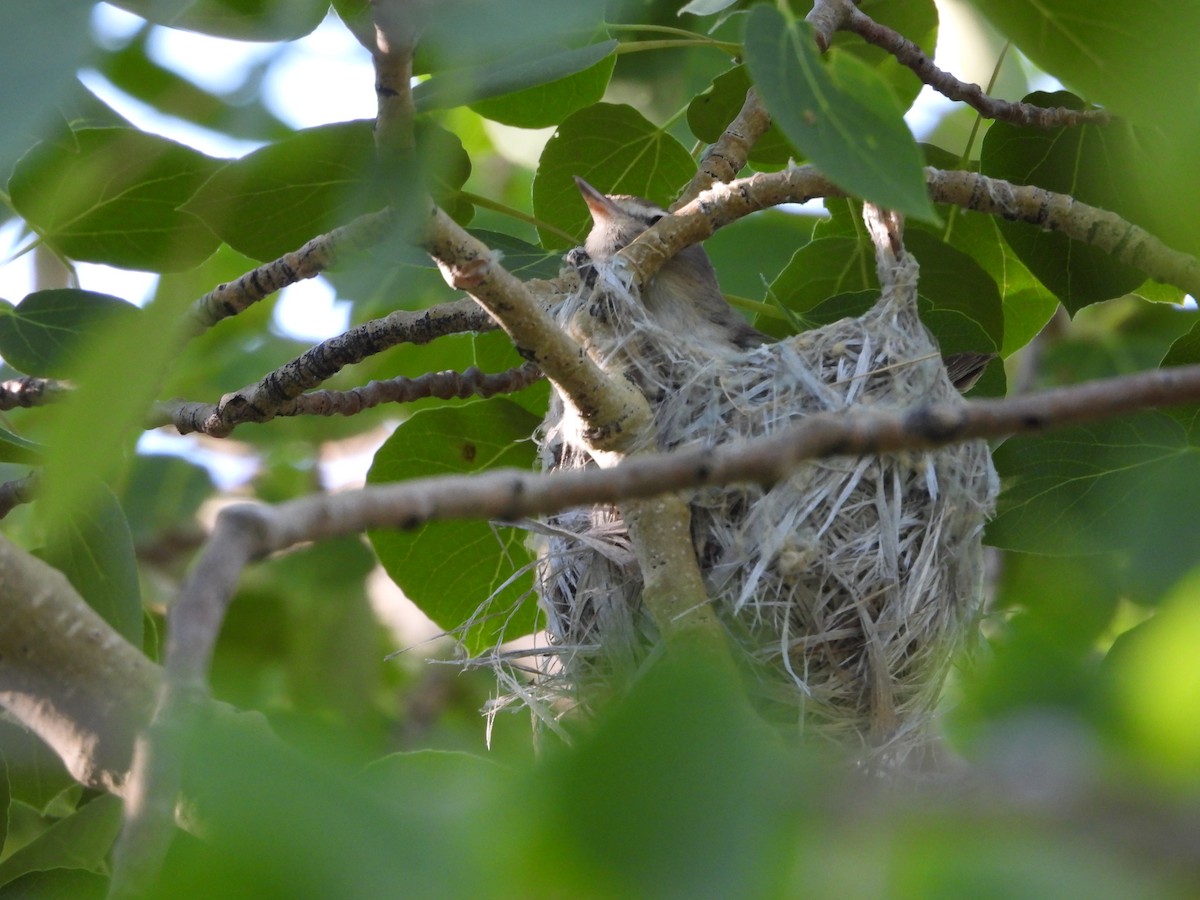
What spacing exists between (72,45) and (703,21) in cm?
257

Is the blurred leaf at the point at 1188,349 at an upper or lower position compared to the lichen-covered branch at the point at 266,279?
lower

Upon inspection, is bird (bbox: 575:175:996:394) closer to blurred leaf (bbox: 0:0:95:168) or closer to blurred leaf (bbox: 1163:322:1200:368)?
blurred leaf (bbox: 1163:322:1200:368)

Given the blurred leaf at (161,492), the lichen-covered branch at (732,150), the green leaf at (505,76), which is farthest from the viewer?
the blurred leaf at (161,492)

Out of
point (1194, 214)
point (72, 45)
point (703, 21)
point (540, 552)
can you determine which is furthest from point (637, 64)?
point (72, 45)

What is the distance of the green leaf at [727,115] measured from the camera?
2.77 m

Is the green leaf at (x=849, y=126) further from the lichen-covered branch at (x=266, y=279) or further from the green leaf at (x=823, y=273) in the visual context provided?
the green leaf at (x=823, y=273)

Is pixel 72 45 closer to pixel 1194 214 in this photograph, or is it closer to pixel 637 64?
pixel 1194 214

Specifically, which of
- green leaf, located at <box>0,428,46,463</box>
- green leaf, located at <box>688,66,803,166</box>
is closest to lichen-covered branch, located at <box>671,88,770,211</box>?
green leaf, located at <box>688,66,803,166</box>

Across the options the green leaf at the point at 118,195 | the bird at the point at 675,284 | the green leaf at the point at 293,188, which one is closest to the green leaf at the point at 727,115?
the bird at the point at 675,284

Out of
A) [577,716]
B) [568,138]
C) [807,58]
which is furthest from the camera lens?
[568,138]

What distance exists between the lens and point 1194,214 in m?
1.21

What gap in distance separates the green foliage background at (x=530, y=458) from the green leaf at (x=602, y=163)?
0.01 m

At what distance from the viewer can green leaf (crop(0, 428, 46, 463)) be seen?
7.41 feet

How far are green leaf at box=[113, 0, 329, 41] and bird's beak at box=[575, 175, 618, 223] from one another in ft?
5.95
